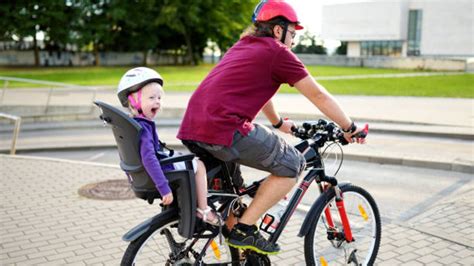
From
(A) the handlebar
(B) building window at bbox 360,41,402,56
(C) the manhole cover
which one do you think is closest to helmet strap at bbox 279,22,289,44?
(A) the handlebar

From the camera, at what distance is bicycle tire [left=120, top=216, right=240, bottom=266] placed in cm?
295

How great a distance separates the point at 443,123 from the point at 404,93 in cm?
1015

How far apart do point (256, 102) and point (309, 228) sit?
3.13 feet

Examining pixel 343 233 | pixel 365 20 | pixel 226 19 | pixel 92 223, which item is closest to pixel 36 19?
pixel 226 19

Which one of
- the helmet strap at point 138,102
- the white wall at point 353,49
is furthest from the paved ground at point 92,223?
the white wall at point 353,49

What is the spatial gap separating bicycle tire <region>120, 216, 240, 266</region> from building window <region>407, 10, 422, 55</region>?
264ft

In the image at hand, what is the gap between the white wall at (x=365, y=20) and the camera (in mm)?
78375

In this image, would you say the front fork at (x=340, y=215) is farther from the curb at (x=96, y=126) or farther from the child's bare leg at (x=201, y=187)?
the curb at (x=96, y=126)

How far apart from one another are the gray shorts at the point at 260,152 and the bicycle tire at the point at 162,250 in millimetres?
492

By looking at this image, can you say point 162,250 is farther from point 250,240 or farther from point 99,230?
point 99,230

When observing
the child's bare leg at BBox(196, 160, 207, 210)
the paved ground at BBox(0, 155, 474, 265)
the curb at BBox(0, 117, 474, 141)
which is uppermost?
the child's bare leg at BBox(196, 160, 207, 210)

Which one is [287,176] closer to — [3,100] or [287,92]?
[3,100]

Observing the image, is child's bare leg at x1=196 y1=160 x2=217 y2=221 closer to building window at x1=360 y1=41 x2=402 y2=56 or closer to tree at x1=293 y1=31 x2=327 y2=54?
building window at x1=360 y1=41 x2=402 y2=56

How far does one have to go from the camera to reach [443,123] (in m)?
13.2
